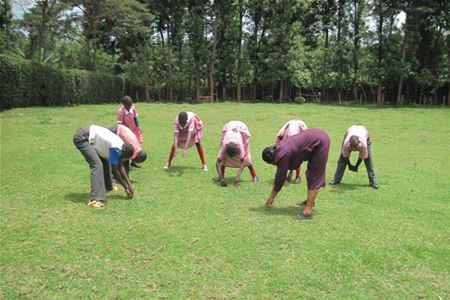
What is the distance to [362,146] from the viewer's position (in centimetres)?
877

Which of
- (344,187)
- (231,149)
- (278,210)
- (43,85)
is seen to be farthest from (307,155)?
(43,85)

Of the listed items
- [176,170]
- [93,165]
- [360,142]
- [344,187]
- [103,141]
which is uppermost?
[103,141]

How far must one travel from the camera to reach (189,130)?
33.2 feet

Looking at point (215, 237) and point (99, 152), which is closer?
point (215, 237)

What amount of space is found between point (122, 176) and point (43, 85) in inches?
794

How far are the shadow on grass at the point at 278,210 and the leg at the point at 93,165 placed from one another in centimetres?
269

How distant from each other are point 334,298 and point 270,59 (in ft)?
122

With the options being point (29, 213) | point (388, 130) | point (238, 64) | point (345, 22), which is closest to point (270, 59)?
point (238, 64)

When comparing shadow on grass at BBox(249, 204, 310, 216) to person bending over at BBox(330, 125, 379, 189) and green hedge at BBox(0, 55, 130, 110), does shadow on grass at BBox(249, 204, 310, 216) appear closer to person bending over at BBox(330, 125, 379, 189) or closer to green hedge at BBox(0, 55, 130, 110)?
person bending over at BBox(330, 125, 379, 189)

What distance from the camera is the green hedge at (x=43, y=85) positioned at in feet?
69.7

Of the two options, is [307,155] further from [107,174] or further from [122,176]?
[107,174]

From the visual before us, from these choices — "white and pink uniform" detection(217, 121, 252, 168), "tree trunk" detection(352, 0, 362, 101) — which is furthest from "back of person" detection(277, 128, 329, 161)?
"tree trunk" detection(352, 0, 362, 101)

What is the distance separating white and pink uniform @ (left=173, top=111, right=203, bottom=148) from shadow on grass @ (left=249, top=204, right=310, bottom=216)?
3.35 m

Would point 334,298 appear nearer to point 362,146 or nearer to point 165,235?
point 165,235
